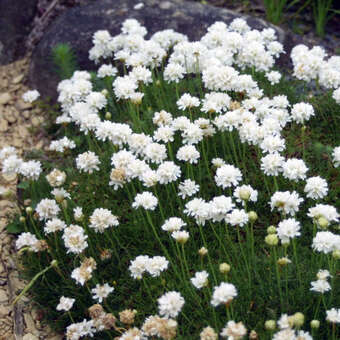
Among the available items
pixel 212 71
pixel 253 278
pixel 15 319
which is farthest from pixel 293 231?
pixel 15 319

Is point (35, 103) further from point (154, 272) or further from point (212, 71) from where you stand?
point (154, 272)

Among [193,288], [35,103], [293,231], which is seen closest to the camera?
[293,231]

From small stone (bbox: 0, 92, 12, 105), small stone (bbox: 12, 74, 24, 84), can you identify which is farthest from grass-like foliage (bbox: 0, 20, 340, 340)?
small stone (bbox: 12, 74, 24, 84)

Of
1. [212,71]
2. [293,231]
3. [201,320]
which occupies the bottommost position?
[201,320]

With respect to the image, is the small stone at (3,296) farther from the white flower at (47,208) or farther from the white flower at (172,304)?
the white flower at (172,304)

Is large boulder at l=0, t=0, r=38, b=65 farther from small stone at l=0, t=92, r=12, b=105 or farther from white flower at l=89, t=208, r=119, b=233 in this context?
white flower at l=89, t=208, r=119, b=233

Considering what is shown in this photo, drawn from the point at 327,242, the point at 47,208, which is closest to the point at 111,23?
Answer: the point at 47,208

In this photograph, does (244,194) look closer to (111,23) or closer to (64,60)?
(64,60)
